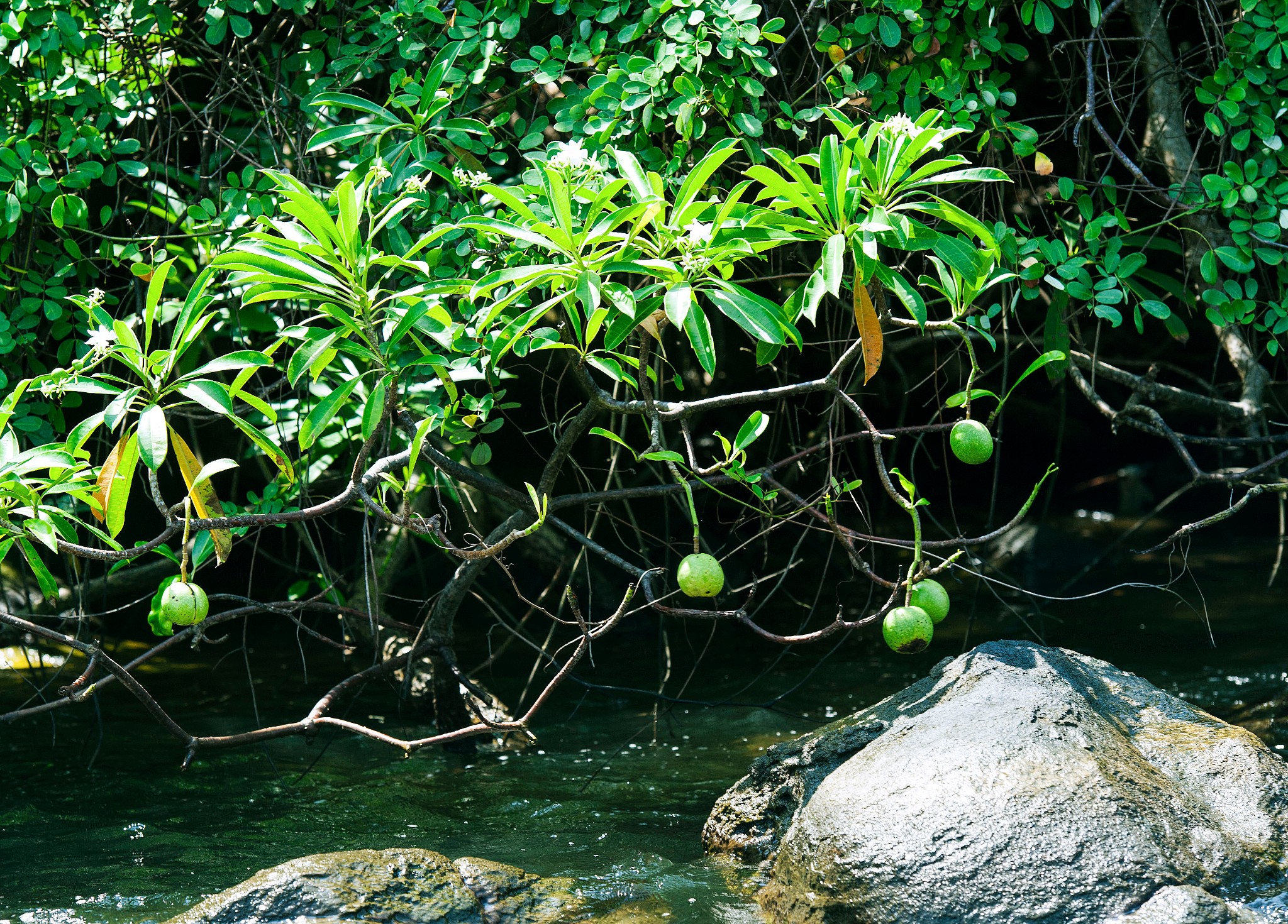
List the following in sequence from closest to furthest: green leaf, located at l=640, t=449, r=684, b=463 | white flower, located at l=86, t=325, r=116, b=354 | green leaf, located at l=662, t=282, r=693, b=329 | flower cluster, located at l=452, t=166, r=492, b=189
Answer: green leaf, located at l=662, t=282, r=693, b=329
white flower, located at l=86, t=325, r=116, b=354
green leaf, located at l=640, t=449, r=684, b=463
flower cluster, located at l=452, t=166, r=492, b=189

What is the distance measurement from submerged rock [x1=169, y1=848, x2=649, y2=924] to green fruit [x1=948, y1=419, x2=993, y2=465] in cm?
122

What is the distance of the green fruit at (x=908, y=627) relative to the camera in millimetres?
2246

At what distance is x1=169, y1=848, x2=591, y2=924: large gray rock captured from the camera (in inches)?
91.1

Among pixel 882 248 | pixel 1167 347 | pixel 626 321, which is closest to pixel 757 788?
pixel 626 321

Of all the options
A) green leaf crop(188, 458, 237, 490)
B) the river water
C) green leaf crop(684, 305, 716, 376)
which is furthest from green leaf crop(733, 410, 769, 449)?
green leaf crop(188, 458, 237, 490)

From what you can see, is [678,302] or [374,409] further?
[374,409]

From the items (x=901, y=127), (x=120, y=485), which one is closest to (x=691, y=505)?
(x=901, y=127)

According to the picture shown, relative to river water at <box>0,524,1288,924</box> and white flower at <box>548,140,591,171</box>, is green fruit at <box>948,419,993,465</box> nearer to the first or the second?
river water at <box>0,524,1288,924</box>

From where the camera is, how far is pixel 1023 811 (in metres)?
2.26

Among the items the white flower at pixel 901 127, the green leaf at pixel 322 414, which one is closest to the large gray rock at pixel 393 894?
the green leaf at pixel 322 414

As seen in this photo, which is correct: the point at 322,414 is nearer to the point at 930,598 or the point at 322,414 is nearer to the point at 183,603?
the point at 183,603

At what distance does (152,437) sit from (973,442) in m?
1.58

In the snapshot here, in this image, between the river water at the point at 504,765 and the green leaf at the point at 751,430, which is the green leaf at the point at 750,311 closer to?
the green leaf at the point at 751,430

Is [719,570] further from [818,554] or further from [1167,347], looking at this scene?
[1167,347]
